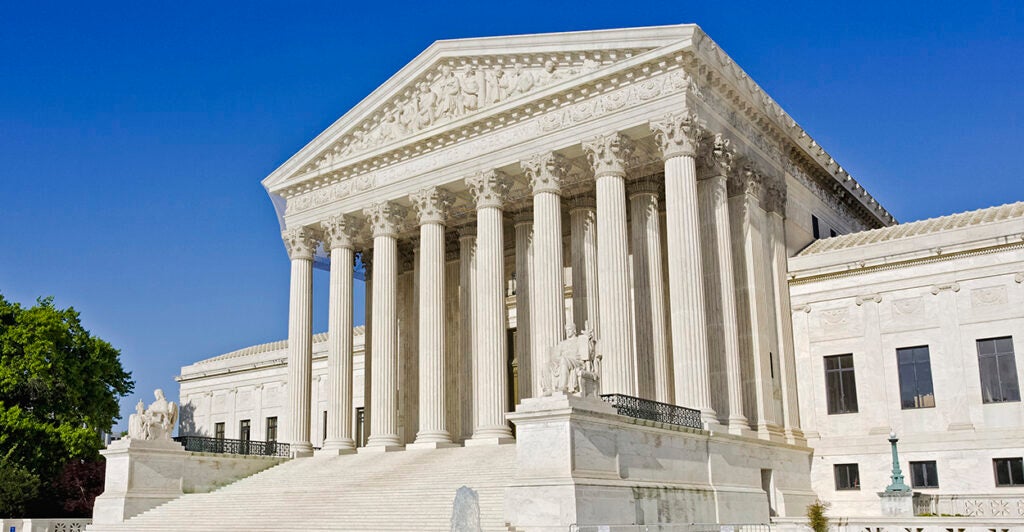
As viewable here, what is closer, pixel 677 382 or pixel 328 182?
pixel 677 382

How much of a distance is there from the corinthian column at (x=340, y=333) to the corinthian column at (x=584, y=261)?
976 centimetres

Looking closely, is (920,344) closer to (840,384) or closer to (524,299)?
(840,384)

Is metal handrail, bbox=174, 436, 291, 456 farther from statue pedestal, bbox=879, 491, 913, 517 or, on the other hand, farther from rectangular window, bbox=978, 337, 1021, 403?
rectangular window, bbox=978, 337, 1021, 403

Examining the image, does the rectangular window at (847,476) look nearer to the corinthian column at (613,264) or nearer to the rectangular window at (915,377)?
the rectangular window at (915,377)

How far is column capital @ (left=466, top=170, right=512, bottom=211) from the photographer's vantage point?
3728 centimetres

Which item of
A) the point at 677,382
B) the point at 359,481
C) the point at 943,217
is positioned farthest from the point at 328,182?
the point at 943,217

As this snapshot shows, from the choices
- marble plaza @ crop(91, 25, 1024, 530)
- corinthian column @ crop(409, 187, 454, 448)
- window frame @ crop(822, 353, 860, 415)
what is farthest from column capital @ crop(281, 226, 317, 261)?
window frame @ crop(822, 353, 860, 415)

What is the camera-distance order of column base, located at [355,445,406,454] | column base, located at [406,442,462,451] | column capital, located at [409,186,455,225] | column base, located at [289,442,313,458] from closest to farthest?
column base, located at [406,442,462,451] < column base, located at [355,445,406,454] < column capital, located at [409,186,455,225] < column base, located at [289,442,313,458]

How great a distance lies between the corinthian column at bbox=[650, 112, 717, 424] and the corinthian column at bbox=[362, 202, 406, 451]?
12.8 m

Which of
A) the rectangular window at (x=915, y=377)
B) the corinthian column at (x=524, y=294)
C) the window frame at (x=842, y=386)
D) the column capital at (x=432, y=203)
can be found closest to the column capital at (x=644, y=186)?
the corinthian column at (x=524, y=294)

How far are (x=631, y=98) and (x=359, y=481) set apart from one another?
1570 cm

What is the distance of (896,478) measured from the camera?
105 feet

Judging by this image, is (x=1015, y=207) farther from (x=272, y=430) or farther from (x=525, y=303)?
(x=272, y=430)

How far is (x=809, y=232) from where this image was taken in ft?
138
